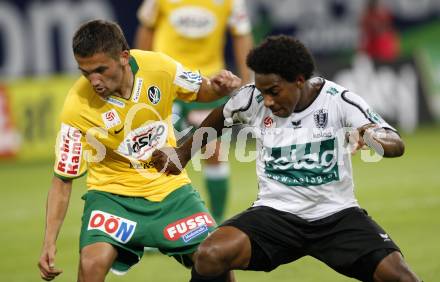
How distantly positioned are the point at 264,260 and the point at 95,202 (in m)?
1.07

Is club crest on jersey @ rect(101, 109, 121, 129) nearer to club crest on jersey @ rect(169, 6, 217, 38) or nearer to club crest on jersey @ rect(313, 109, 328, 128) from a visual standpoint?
club crest on jersey @ rect(313, 109, 328, 128)

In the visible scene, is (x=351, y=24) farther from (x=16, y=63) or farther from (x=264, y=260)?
(x=264, y=260)

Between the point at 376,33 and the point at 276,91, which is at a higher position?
the point at 276,91

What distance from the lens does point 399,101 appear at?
17734 millimetres

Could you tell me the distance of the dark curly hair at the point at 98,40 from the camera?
5820 mm

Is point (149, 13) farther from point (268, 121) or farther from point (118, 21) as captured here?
point (118, 21)

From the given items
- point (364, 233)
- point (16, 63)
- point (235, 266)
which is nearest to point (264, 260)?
point (235, 266)

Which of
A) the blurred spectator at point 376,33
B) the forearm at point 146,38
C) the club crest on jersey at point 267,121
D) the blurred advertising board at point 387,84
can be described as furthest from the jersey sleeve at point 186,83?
the blurred spectator at point 376,33

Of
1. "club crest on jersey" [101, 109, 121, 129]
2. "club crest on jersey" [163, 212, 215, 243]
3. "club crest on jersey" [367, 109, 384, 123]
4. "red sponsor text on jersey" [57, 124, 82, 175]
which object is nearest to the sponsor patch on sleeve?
"red sponsor text on jersey" [57, 124, 82, 175]

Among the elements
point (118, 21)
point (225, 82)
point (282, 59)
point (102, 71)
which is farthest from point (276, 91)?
point (118, 21)

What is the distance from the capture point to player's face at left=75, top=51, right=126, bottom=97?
5.82 metres

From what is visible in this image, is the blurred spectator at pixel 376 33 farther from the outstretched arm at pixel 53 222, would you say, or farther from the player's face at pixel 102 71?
the outstretched arm at pixel 53 222

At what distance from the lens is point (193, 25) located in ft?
31.5

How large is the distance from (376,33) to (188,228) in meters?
13.8
